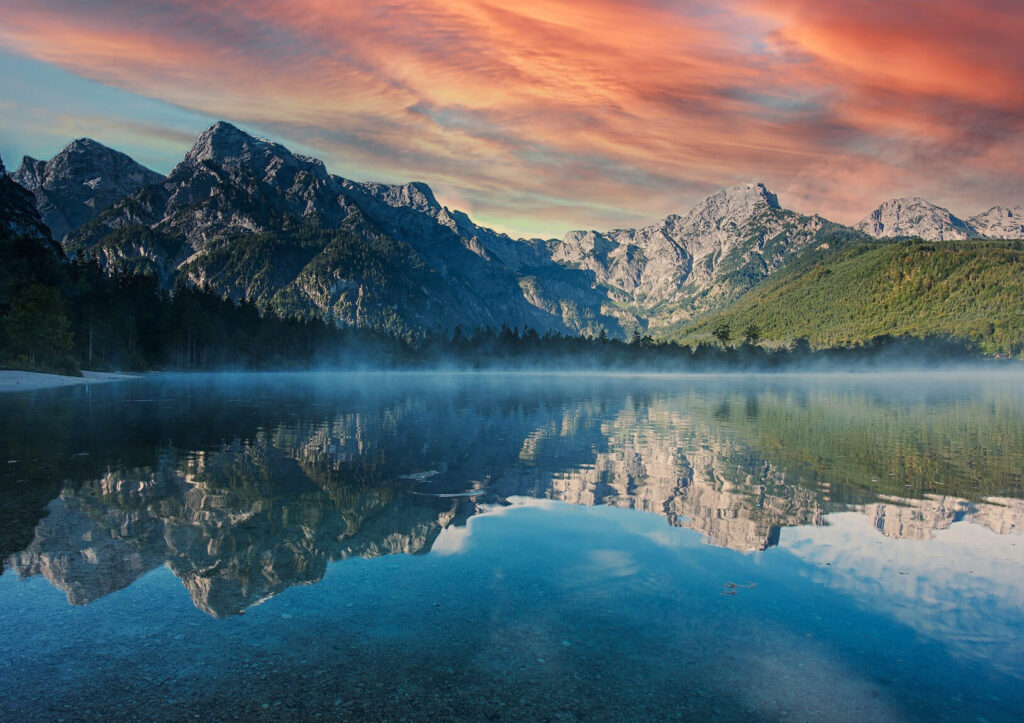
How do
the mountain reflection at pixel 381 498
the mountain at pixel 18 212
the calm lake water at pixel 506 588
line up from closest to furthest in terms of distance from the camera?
the calm lake water at pixel 506 588 → the mountain reflection at pixel 381 498 → the mountain at pixel 18 212

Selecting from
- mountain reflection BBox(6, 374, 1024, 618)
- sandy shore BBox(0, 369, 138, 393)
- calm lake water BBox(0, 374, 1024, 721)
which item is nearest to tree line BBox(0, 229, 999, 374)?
sandy shore BBox(0, 369, 138, 393)

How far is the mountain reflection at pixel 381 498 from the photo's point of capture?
1144 cm

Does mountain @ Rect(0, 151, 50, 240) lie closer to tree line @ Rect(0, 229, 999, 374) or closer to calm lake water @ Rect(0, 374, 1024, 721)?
tree line @ Rect(0, 229, 999, 374)

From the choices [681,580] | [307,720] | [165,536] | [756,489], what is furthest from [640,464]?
[307,720]

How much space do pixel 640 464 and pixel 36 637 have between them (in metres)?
19.2

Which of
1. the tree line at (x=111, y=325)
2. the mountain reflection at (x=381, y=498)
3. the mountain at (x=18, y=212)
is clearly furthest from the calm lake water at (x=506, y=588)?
the mountain at (x=18, y=212)

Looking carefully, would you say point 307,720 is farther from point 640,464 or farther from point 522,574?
point 640,464

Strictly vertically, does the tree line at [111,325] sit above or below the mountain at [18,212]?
below

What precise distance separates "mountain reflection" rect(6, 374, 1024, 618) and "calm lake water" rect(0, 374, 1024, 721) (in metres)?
0.10

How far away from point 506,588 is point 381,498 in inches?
282

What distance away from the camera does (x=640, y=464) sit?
76.4 feet

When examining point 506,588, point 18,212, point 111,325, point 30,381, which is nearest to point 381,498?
point 506,588

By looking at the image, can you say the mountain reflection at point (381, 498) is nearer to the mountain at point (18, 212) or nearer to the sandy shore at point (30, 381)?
the sandy shore at point (30, 381)

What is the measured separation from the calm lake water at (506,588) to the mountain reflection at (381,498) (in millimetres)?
103
